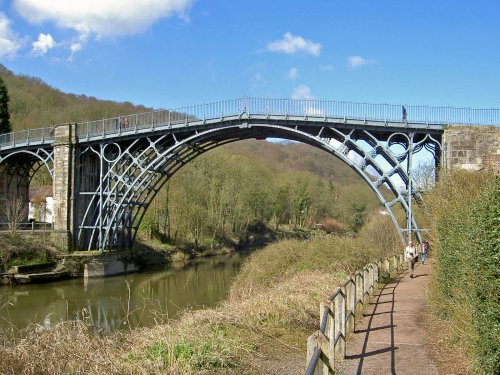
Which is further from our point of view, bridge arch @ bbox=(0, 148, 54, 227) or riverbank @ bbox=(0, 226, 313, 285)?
bridge arch @ bbox=(0, 148, 54, 227)

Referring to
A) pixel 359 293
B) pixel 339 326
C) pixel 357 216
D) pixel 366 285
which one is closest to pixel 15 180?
pixel 366 285

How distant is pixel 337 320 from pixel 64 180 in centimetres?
2370

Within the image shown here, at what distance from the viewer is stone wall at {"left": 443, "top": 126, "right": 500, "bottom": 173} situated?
18.8 metres

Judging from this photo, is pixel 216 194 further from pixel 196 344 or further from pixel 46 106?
pixel 196 344

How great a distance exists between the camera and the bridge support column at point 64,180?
2719 cm

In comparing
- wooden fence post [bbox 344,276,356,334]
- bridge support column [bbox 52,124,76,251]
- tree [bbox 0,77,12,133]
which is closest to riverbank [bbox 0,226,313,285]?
bridge support column [bbox 52,124,76,251]

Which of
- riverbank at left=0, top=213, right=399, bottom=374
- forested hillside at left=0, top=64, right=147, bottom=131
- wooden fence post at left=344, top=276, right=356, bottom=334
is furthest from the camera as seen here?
forested hillside at left=0, top=64, right=147, bottom=131

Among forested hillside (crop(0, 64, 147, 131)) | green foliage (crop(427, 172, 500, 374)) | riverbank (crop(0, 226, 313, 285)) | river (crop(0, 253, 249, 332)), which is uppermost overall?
forested hillside (crop(0, 64, 147, 131))

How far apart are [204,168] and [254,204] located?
801 cm

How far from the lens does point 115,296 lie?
2066 cm

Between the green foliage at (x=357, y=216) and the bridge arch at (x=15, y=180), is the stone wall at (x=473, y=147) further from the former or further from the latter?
the green foliage at (x=357, y=216)

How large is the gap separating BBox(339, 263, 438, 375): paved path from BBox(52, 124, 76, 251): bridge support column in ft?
65.3

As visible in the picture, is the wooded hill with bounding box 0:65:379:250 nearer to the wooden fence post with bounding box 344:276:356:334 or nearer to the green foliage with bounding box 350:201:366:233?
the green foliage with bounding box 350:201:366:233

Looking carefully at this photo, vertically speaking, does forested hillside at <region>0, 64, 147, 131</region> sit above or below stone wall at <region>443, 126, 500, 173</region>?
above
